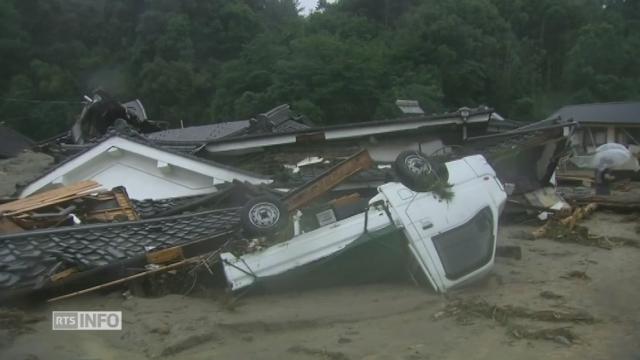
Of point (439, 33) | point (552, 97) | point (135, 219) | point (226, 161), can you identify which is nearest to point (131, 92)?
point (439, 33)

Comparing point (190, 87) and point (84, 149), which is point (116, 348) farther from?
point (190, 87)

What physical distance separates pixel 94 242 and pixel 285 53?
40073mm

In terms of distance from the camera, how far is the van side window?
8.34 m

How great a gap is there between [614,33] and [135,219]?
5985 centimetres

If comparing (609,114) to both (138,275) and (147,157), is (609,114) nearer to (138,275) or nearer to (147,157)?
(147,157)

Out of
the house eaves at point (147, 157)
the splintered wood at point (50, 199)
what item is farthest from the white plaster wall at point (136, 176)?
the splintered wood at point (50, 199)

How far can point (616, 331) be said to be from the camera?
7227 millimetres

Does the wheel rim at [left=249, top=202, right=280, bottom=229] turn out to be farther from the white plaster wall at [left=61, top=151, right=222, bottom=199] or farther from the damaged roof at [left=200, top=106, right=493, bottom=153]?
the white plaster wall at [left=61, top=151, right=222, bottom=199]

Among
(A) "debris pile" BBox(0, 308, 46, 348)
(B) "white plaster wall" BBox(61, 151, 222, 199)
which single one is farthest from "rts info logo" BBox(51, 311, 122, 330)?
(B) "white plaster wall" BBox(61, 151, 222, 199)

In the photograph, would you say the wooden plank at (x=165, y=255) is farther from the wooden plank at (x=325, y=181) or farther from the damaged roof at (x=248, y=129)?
the damaged roof at (x=248, y=129)

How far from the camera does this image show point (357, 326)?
7.34 meters

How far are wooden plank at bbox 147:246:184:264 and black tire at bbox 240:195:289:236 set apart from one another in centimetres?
92

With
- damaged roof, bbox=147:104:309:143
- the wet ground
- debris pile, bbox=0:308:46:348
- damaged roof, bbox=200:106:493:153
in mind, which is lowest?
the wet ground

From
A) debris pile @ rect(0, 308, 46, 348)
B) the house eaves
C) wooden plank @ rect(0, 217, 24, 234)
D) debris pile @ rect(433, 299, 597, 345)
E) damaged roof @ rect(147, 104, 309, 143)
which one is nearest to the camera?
debris pile @ rect(0, 308, 46, 348)
